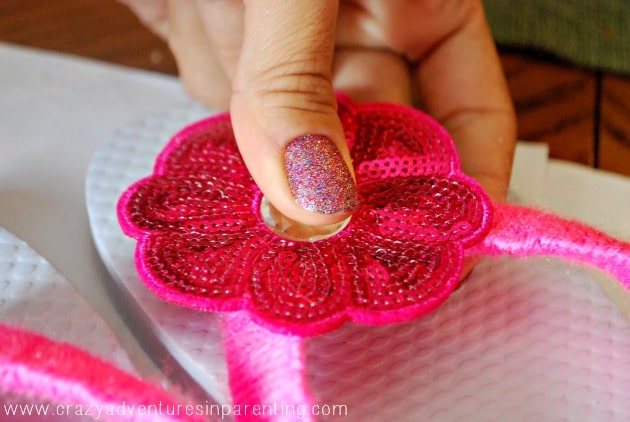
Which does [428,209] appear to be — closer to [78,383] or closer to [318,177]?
[318,177]

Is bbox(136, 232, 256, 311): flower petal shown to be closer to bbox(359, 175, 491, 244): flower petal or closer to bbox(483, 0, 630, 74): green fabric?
bbox(359, 175, 491, 244): flower petal

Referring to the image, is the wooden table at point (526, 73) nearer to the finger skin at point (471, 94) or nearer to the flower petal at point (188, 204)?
the finger skin at point (471, 94)

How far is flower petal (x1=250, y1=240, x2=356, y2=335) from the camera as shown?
1.11 feet

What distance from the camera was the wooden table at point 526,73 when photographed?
597 millimetres

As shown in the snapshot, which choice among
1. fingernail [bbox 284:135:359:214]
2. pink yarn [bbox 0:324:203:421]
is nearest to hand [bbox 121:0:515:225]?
fingernail [bbox 284:135:359:214]

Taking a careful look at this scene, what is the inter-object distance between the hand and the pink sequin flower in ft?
0.12

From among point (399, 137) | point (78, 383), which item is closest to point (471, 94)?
point (399, 137)

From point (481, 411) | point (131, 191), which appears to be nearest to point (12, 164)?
point (131, 191)

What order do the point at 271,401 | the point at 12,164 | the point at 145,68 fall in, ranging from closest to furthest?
the point at 271,401, the point at 12,164, the point at 145,68

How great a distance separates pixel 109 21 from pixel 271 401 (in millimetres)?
501

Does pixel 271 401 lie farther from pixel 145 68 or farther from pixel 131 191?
pixel 145 68

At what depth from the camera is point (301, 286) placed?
356 millimetres

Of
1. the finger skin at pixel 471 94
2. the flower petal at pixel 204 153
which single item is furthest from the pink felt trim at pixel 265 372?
the finger skin at pixel 471 94

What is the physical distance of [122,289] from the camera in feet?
1.36
